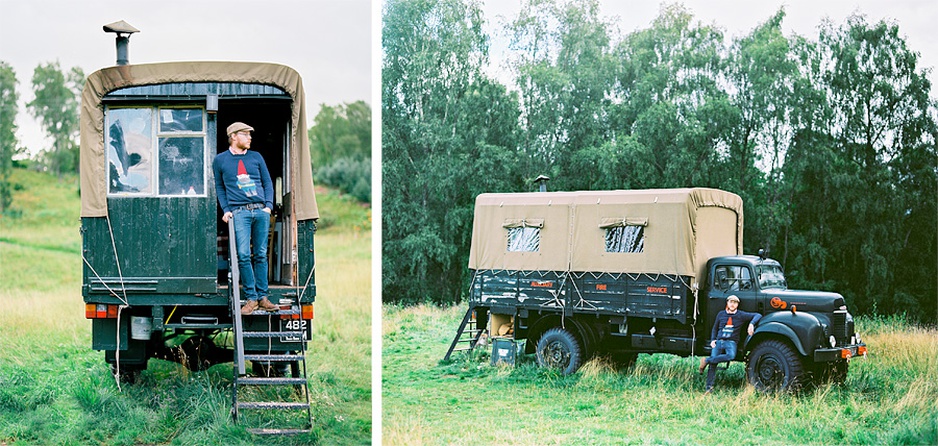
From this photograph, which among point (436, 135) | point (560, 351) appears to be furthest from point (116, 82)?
point (560, 351)

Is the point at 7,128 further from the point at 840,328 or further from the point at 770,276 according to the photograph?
the point at 840,328

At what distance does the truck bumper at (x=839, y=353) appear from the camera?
884 cm

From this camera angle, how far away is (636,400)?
31.3 feet

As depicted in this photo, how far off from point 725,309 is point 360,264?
1091 centimetres

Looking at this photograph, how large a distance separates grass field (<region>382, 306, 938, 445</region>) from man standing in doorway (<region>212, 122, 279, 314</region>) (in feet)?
7.31

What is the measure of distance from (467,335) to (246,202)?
10.5 ft

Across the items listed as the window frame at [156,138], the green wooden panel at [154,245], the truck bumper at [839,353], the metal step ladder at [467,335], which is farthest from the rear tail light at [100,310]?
the truck bumper at [839,353]

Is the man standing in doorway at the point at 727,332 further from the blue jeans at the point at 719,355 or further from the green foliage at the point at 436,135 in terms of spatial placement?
the green foliage at the point at 436,135

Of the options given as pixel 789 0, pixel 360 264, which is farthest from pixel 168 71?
pixel 360 264

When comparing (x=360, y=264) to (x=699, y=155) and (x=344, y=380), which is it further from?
(x=699, y=155)

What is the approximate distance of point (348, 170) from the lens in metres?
24.7

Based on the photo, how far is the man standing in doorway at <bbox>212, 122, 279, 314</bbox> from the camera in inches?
333

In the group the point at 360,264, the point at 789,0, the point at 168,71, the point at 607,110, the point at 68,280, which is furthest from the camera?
the point at 360,264

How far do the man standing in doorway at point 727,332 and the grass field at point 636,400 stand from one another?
113 mm
